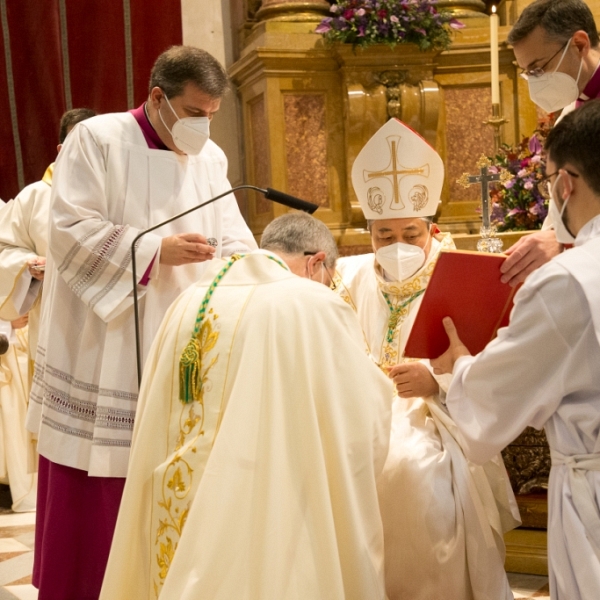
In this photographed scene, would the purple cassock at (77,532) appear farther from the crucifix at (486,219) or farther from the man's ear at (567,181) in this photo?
the man's ear at (567,181)

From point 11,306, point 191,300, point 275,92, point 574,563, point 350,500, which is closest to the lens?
point 574,563

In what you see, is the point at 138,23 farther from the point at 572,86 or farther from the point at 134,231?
the point at 572,86

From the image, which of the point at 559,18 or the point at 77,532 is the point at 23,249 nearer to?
the point at 77,532

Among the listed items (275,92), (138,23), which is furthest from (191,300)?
(138,23)

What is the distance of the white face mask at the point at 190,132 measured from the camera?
11.7 ft

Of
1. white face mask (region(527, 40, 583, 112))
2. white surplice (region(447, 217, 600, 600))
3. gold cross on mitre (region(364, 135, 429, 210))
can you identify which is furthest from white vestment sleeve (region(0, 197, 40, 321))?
white surplice (region(447, 217, 600, 600))

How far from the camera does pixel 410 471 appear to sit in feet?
11.1

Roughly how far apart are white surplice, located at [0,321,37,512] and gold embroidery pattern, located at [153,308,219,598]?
3.34 meters

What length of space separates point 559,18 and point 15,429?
4.29 m

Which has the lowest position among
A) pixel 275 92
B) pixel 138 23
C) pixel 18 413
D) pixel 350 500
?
pixel 18 413

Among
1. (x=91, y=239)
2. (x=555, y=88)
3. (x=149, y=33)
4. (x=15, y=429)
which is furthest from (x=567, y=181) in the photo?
(x=149, y=33)

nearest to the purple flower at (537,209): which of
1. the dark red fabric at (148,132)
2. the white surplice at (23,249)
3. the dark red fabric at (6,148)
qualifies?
the dark red fabric at (148,132)

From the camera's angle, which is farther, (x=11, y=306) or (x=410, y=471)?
(x=11, y=306)

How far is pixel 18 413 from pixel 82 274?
281cm
